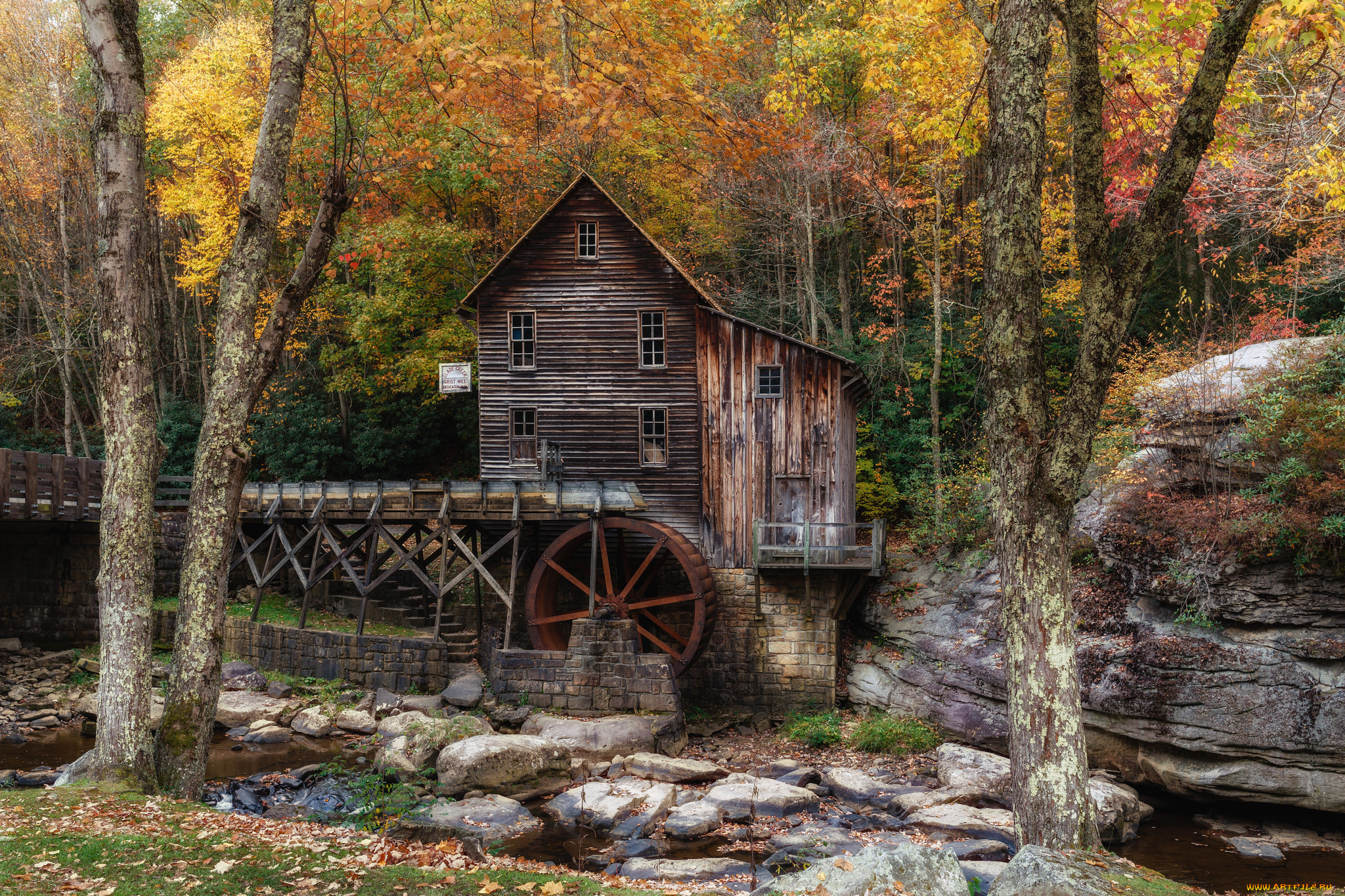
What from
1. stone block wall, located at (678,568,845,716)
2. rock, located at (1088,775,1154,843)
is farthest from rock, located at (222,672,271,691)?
rock, located at (1088,775,1154,843)

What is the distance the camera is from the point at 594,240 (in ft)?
55.8

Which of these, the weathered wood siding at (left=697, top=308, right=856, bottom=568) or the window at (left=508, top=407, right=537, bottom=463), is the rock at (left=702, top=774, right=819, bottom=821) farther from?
the window at (left=508, top=407, right=537, bottom=463)

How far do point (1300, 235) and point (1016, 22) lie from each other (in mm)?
14664

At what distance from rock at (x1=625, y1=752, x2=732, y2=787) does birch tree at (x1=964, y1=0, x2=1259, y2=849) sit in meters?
6.38

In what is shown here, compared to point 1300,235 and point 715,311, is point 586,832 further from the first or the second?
point 1300,235

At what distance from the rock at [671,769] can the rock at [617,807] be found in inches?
18.2

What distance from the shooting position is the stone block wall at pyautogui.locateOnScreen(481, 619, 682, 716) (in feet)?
44.5

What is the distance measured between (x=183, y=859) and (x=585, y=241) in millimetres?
13639

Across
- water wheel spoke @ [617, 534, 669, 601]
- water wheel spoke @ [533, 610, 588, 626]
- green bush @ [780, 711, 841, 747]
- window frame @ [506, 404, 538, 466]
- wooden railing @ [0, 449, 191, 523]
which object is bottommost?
green bush @ [780, 711, 841, 747]

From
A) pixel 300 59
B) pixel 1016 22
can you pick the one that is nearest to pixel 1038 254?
pixel 1016 22

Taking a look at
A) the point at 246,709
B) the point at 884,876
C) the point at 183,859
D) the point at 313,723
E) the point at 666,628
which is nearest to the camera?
the point at 884,876

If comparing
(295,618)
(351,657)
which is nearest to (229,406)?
(351,657)

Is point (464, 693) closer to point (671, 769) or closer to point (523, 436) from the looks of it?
point (671, 769)

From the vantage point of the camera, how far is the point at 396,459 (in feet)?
73.2
